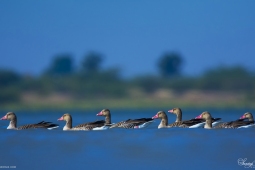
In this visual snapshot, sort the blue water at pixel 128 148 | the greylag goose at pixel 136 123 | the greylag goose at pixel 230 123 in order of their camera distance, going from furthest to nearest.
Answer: the greylag goose at pixel 136 123, the greylag goose at pixel 230 123, the blue water at pixel 128 148

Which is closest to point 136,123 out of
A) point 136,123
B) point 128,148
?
point 136,123

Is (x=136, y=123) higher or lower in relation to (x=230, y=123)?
higher

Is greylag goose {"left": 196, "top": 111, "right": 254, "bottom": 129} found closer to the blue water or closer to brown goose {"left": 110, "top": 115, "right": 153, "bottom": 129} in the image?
the blue water

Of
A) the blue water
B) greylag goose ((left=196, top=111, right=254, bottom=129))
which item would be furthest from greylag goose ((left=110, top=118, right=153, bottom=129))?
greylag goose ((left=196, top=111, right=254, bottom=129))

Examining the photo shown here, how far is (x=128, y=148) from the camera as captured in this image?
21031mm

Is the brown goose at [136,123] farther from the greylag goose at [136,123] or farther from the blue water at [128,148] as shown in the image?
the blue water at [128,148]

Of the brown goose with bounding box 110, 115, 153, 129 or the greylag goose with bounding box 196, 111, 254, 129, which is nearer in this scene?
the greylag goose with bounding box 196, 111, 254, 129

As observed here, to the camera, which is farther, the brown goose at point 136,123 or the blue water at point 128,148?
the brown goose at point 136,123

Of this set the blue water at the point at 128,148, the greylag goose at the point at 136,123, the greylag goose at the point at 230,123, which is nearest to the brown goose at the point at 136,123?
the greylag goose at the point at 136,123

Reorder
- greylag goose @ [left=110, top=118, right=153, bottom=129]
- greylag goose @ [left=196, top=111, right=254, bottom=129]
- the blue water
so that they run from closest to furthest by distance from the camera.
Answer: the blue water → greylag goose @ [left=196, top=111, right=254, bottom=129] → greylag goose @ [left=110, top=118, right=153, bottom=129]

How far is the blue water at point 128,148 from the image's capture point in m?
18.5

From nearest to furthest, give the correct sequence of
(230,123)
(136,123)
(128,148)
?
1. (128,148)
2. (230,123)
3. (136,123)

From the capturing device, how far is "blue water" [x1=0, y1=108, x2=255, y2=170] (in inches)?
728

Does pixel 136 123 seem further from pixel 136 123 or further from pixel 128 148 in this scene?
pixel 128 148
